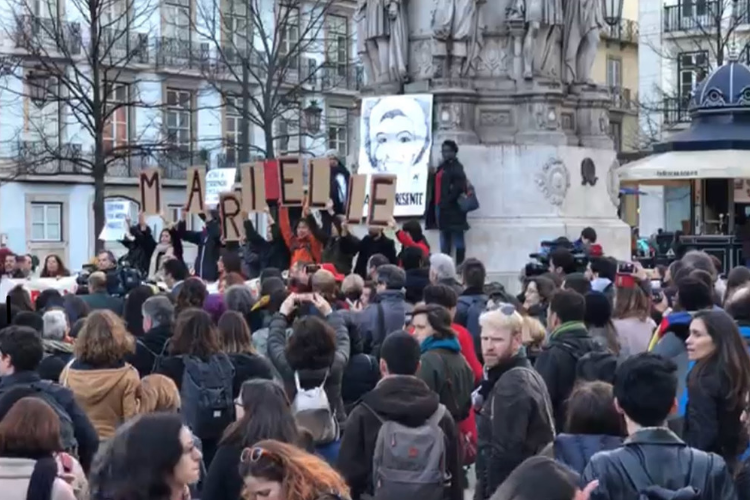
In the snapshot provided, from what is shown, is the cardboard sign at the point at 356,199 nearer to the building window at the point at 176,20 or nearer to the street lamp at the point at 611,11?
the street lamp at the point at 611,11

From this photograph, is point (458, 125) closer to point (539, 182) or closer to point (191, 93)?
point (539, 182)

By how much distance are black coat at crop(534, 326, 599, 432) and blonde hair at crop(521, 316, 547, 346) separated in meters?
0.67

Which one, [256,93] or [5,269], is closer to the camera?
[5,269]

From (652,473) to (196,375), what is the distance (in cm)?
350

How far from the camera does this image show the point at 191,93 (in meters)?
54.2

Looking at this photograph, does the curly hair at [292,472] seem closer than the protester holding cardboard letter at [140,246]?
Yes

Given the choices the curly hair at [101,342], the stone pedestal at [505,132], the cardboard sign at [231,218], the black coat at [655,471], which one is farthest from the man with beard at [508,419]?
the stone pedestal at [505,132]

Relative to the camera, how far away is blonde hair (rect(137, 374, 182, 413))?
7.07 metres

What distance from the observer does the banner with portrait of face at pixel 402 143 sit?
19406 mm

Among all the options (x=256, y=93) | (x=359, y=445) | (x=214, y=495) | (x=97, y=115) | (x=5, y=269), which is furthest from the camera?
(x=256, y=93)

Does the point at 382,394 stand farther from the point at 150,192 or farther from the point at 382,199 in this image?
the point at 150,192

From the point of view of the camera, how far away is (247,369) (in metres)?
8.11

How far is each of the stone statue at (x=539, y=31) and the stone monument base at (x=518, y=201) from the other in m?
1.12

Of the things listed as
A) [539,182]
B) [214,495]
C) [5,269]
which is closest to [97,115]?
[5,269]
